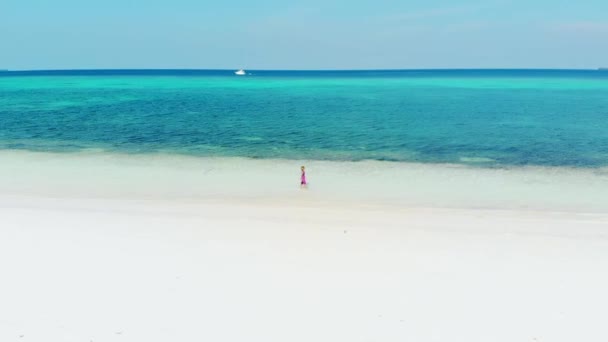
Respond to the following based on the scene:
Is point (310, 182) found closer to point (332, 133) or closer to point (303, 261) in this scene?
point (303, 261)

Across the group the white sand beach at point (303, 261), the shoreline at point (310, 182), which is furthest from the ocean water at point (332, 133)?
the white sand beach at point (303, 261)

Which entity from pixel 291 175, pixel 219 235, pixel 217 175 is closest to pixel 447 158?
pixel 291 175

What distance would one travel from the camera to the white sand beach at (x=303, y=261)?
303 inches

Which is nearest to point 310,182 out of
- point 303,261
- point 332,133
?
point 303,261

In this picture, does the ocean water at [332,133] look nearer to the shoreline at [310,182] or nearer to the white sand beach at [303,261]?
the shoreline at [310,182]

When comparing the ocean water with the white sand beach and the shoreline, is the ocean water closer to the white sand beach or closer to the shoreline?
the shoreline

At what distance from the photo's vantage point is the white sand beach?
768 cm

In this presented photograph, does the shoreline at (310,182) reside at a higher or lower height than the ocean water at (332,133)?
lower

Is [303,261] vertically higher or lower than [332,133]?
lower

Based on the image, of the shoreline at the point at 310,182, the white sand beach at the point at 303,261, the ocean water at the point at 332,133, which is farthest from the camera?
the ocean water at the point at 332,133

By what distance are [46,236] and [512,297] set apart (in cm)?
1075

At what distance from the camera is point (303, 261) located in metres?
10.4

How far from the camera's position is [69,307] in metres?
8.11

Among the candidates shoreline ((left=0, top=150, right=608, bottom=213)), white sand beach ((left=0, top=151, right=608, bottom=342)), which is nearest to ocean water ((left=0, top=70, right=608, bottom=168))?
shoreline ((left=0, top=150, right=608, bottom=213))
